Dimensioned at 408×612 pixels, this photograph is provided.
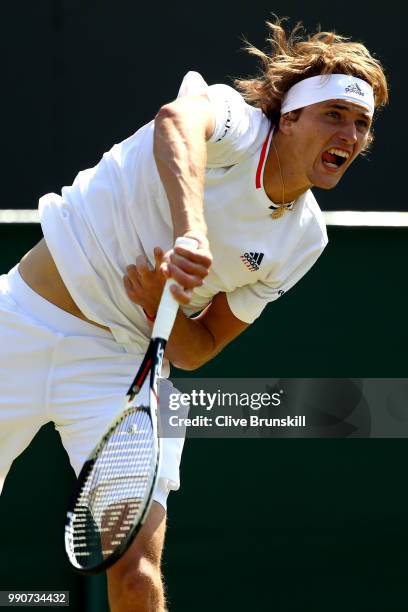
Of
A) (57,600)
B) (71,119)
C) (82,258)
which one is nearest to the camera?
(82,258)

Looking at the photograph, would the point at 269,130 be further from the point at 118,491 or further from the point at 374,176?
the point at 374,176

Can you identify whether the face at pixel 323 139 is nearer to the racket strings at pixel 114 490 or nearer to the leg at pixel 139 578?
the racket strings at pixel 114 490

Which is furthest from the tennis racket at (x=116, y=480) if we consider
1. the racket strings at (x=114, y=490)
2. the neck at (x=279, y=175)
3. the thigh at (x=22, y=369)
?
the neck at (x=279, y=175)

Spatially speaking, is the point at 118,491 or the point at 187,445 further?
the point at 187,445

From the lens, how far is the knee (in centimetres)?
341

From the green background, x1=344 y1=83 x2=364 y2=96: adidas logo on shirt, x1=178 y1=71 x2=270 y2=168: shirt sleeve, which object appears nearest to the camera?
x1=178 y1=71 x2=270 y2=168: shirt sleeve

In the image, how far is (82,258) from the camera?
3617mm

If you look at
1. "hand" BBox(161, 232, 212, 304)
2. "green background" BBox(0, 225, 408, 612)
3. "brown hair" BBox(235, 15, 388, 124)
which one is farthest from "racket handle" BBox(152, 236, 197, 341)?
"green background" BBox(0, 225, 408, 612)

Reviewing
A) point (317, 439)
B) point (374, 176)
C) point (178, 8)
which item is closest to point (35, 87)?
point (178, 8)

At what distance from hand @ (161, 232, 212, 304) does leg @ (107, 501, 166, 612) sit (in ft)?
3.13

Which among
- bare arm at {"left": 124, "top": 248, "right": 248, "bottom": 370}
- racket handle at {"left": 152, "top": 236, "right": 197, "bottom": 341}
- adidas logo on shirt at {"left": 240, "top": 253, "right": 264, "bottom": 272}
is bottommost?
racket handle at {"left": 152, "top": 236, "right": 197, "bottom": 341}

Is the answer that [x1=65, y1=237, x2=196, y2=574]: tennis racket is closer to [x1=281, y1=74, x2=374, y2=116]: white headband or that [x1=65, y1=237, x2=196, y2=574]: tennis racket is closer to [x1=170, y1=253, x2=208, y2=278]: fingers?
[x1=170, y1=253, x2=208, y2=278]: fingers

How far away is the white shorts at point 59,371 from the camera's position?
3631mm

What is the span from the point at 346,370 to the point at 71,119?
5.02ft
